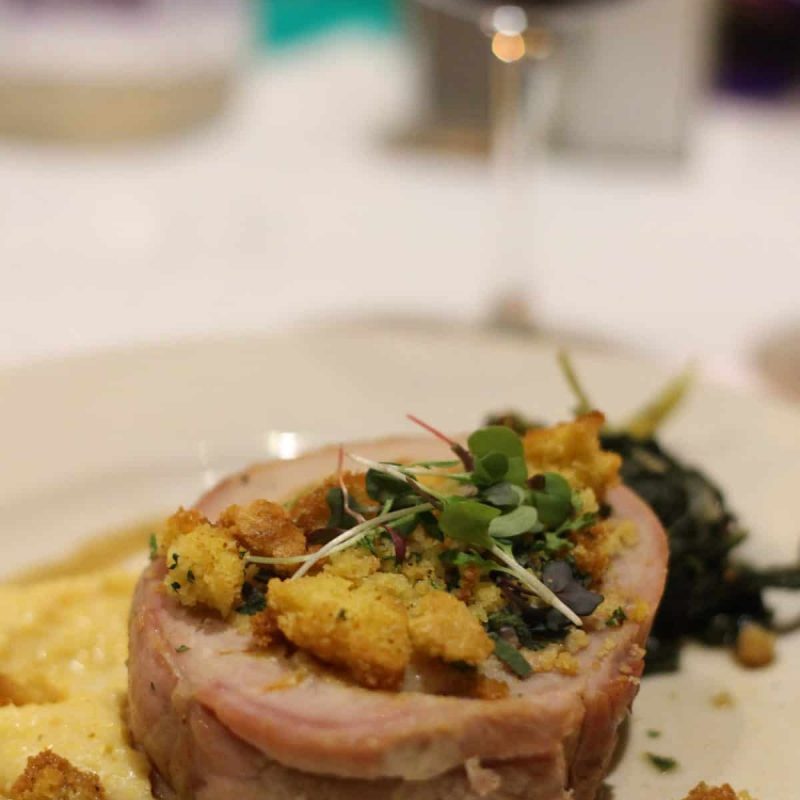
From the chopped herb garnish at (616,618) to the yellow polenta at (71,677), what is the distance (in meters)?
0.77

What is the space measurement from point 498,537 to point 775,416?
1161 mm

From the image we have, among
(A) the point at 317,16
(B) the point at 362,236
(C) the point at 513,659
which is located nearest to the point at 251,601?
(C) the point at 513,659

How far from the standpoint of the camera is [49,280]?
3705 millimetres

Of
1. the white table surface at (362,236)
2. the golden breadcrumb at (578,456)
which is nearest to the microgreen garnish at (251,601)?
the golden breadcrumb at (578,456)

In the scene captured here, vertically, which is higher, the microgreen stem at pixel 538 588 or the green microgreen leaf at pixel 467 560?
the green microgreen leaf at pixel 467 560

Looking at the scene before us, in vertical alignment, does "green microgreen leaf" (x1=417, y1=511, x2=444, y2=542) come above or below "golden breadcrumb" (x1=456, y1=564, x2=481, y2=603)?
above

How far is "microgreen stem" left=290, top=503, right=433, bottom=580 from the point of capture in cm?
169

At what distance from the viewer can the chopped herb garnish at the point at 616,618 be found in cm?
177

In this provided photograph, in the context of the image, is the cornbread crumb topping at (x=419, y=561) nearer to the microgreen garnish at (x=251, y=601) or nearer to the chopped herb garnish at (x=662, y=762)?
the microgreen garnish at (x=251, y=601)

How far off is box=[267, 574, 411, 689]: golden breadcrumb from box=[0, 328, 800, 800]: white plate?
34.5 inches

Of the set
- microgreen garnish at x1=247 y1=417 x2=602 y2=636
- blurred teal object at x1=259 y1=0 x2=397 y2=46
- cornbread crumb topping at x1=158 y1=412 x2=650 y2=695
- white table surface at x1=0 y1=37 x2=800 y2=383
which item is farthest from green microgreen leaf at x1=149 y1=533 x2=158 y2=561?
blurred teal object at x1=259 y1=0 x2=397 y2=46

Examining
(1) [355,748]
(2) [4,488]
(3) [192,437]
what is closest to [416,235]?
(3) [192,437]

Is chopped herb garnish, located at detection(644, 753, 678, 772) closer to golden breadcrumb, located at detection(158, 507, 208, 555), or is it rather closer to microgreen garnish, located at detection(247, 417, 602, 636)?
microgreen garnish, located at detection(247, 417, 602, 636)

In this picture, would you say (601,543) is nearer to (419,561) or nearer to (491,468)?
(491,468)
